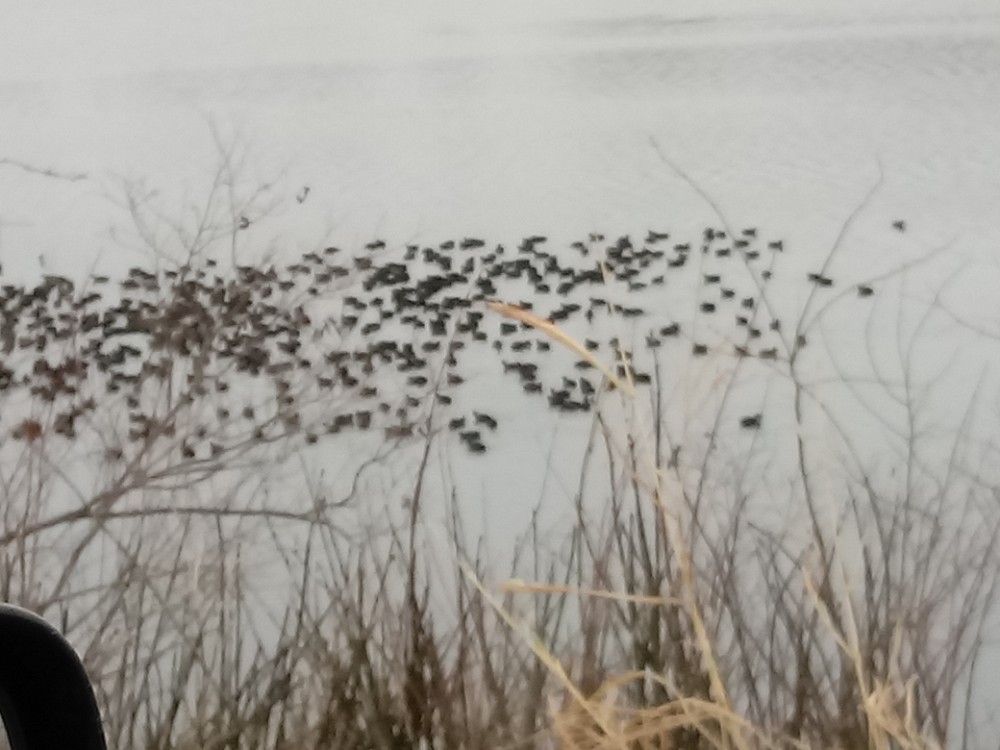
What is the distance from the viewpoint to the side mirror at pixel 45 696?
2.04ft

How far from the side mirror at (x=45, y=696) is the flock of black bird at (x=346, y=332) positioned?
0.35 metres

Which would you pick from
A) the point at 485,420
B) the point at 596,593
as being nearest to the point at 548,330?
the point at 485,420

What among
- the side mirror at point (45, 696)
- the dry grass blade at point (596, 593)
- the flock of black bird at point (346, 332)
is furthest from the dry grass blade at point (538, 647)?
the side mirror at point (45, 696)

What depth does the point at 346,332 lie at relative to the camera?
982 millimetres

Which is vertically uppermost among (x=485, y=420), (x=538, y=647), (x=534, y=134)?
(x=534, y=134)

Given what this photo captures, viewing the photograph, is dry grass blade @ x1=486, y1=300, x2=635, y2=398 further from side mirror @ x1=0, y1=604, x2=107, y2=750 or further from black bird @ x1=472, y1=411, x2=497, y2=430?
side mirror @ x1=0, y1=604, x2=107, y2=750

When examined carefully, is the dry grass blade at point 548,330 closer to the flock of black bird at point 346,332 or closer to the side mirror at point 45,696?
the flock of black bird at point 346,332

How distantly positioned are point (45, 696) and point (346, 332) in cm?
44

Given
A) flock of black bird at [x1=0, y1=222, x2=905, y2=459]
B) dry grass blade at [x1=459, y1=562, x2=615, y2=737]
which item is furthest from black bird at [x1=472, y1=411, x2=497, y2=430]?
dry grass blade at [x1=459, y1=562, x2=615, y2=737]

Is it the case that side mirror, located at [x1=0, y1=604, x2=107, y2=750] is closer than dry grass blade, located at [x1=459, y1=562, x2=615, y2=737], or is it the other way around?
side mirror, located at [x1=0, y1=604, x2=107, y2=750]

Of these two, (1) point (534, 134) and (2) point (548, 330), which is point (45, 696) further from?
(1) point (534, 134)

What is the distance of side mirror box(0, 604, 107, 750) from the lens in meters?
0.62

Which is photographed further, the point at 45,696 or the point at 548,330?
the point at 548,330

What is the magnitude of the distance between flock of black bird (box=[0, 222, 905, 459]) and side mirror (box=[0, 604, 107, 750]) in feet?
1.15
